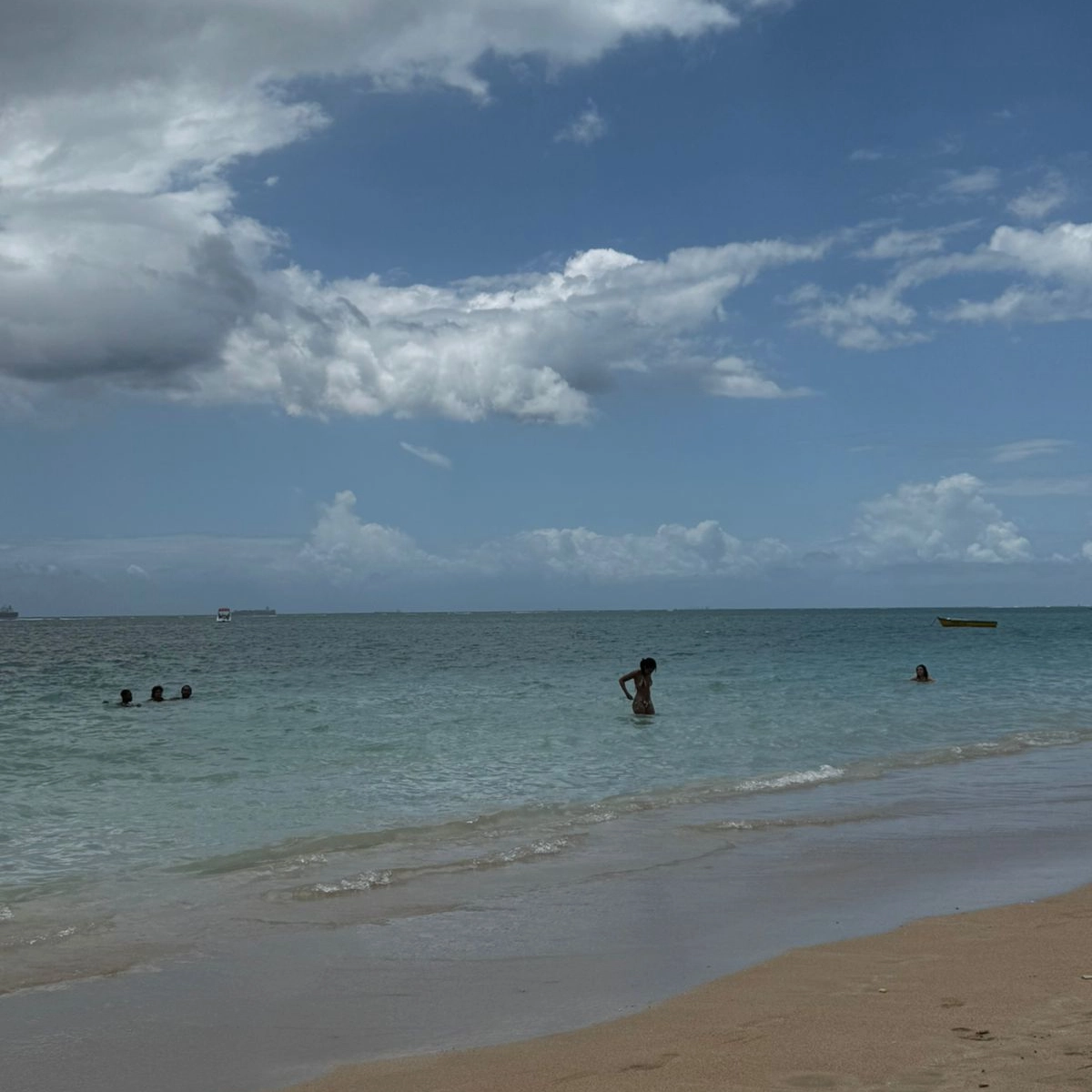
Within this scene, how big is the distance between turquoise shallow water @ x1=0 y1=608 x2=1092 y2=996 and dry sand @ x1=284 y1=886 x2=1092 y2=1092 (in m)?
3.65

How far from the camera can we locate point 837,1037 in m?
5.18

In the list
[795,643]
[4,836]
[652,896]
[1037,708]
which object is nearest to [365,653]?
[795,643]

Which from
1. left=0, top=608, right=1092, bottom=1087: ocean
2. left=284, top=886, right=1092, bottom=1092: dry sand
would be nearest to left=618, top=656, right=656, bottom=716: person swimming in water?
left=0, top=608, right=1092, bottom=1087: ocean

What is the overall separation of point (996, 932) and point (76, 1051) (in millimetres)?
5767

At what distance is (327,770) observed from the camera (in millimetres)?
16812

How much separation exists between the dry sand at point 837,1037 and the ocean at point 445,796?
78cm

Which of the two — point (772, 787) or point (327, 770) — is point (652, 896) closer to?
point (772, 787)

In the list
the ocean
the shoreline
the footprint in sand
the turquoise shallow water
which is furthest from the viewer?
the turquoise shallow water

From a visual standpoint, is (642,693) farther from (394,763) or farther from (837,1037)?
(837,1037)

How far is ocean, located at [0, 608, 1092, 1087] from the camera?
8664mm

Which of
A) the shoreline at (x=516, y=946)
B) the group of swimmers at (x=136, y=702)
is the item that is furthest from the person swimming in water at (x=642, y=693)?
the group of swimmers at (x=136, y=702)

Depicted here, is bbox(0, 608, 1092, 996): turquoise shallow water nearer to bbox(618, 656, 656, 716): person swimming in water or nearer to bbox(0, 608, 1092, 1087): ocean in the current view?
bbox(0, 608, 1092, 1087): ocean

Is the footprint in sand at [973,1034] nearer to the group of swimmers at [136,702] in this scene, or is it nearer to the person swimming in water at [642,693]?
the person swimming in water at [642,693]

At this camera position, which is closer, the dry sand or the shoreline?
the dry sand
